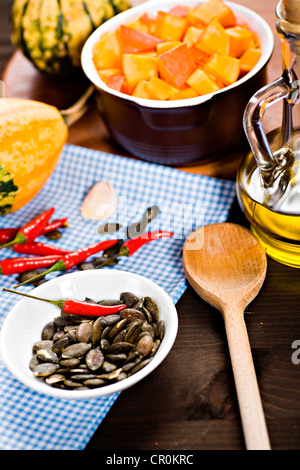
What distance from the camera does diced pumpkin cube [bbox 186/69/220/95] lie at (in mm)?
1049

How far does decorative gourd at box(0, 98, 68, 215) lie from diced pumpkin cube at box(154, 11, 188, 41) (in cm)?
A: 29

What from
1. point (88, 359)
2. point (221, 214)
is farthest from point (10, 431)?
point (221, 214)

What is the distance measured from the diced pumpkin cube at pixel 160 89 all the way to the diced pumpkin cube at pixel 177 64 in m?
0.01

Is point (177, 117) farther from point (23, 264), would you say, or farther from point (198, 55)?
point (23, 264)

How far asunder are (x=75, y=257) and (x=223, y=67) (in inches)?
18.7

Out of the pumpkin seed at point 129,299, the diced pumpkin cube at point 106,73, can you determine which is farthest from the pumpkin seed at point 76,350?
the diced pumpkin cube at point 106,73

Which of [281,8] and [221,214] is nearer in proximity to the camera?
[281,8]

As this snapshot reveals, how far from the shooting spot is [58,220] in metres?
1.15

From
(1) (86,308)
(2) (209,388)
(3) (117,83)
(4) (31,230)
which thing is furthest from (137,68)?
(2) (209,388)

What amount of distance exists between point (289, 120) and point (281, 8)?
0.60 ft

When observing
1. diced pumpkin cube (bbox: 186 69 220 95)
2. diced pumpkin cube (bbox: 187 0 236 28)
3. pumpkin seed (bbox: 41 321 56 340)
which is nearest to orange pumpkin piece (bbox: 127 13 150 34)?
diced pumpkin cube (bbox: 187 0 236 28)

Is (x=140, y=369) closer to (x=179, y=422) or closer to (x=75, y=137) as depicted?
(x=179, y=422)

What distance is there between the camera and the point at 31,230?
3.59ft

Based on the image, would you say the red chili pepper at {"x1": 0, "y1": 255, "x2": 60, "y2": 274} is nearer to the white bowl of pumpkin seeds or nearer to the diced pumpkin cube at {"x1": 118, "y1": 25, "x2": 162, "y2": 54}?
the white bowl of pumpkin seeds
